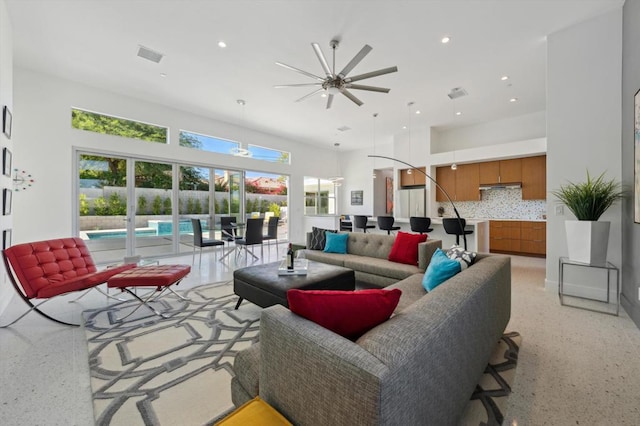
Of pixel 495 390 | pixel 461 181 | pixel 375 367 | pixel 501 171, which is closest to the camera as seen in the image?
pixel 375 367

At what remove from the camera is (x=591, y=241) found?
2.89 meters

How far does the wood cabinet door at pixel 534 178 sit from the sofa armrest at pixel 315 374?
718 centimetres

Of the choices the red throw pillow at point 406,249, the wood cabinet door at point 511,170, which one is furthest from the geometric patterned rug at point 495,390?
the wood cabinet door at point 511,170

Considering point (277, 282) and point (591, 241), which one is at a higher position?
point (591, 241)

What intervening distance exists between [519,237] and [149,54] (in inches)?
319

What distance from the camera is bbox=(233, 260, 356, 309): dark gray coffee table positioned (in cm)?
246

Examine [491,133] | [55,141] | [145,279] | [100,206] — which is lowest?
[145,279]

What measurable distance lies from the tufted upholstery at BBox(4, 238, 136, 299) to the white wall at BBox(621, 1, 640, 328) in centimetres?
547

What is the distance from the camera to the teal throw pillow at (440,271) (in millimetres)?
2078

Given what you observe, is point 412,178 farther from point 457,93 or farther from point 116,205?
point 116,205

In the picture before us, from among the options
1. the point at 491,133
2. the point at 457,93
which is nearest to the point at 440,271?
the point at 457,93

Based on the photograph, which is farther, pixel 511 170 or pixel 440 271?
pixel 511 170

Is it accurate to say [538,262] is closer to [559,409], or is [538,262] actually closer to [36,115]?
[559,409]

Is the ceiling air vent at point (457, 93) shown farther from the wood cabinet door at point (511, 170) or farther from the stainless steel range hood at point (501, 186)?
the stainless steel range hood at point (501, 186)
